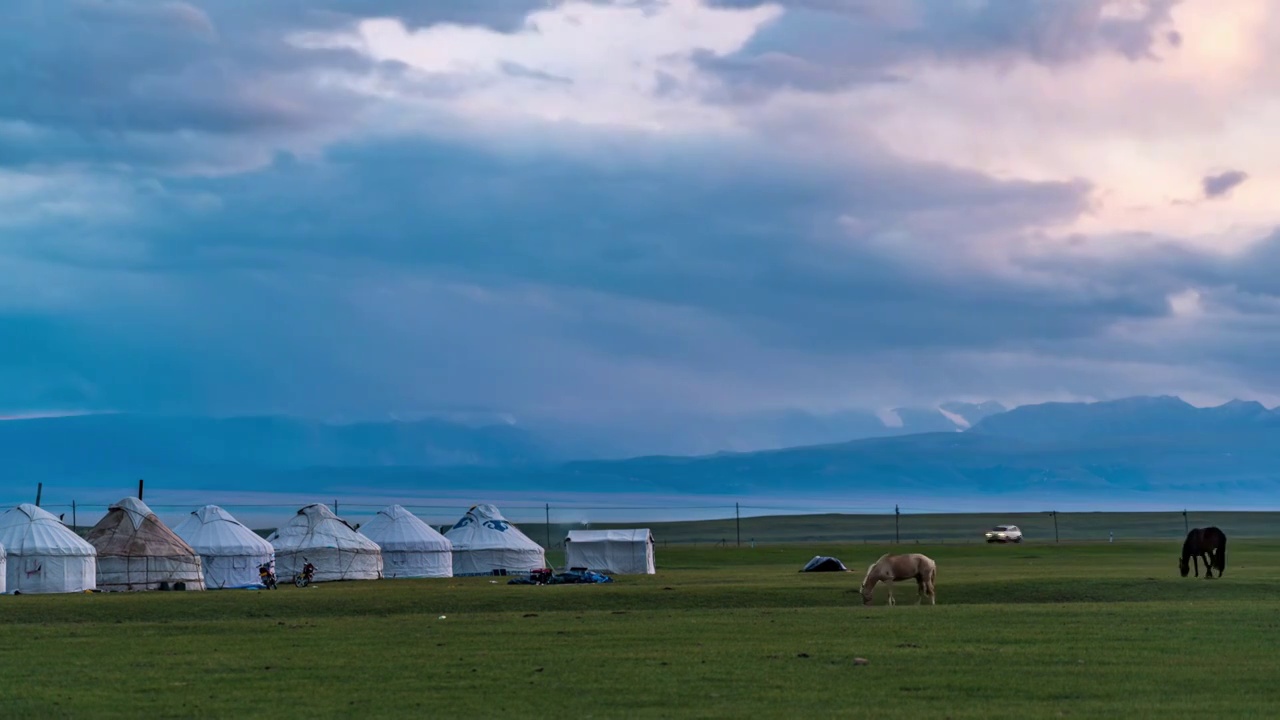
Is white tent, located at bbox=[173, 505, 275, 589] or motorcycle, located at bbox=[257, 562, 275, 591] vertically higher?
white tent, located at bbox=[173, 505, 275, 589]

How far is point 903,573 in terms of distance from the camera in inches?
1355

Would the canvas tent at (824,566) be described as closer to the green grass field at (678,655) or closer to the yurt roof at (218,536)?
the green grass field at (678,655)

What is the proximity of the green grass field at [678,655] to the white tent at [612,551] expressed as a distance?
27.1 metres

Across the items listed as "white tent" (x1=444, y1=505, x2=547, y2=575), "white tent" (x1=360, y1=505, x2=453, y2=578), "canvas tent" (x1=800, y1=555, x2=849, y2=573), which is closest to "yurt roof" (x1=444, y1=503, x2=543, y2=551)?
"white tent" (x1=444, y1=505, x2=547, y2=575)

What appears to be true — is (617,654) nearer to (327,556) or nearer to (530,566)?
(327,556)

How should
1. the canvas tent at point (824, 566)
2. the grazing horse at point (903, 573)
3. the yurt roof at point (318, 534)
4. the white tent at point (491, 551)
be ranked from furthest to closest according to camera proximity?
the white tent at point (491, 551)
the yurt roof at point (318, 534)
the canvas tent at point (824, 566)
the grazing horse at point (903, 573)

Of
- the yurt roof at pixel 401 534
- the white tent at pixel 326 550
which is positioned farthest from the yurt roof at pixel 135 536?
the yurt roof at pixel 401 534

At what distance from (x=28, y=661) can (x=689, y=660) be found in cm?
1083

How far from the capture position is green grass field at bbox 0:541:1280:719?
54.4ft

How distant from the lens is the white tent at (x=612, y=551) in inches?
2621

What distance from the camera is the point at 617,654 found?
72.1ft

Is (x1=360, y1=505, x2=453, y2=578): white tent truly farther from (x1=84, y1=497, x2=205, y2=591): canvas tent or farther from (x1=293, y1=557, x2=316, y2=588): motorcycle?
(x1=84, y1=497, x2=205, y2=591): canvas tent

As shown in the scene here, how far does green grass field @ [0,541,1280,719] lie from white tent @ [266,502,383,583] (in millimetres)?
23090

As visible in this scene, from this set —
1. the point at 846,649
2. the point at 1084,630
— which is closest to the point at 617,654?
the point at 846,649
